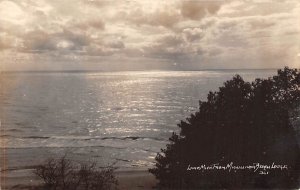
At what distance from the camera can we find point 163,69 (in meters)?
3.20

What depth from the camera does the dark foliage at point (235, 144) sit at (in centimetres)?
304

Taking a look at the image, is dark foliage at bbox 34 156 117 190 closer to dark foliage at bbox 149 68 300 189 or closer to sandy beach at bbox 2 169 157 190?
sandy beach at bbox 2 169 157 190

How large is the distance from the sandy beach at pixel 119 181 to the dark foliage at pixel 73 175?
5 cm

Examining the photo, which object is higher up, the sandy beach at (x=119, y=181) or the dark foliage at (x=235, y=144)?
the dark foliage at (x=235, y=144)

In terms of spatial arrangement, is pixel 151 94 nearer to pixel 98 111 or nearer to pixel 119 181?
pixel 98 111

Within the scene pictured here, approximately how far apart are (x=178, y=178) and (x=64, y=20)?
1.47 meters

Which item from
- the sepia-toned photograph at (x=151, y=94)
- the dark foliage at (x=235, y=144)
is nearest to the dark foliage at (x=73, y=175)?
the sepia-toned photograph at (x=151, y=94)

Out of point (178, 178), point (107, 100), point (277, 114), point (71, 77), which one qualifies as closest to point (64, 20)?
point (71, 77)

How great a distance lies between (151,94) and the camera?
321 centimetres

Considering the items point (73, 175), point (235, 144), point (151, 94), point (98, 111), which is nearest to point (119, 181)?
point (73, 175)

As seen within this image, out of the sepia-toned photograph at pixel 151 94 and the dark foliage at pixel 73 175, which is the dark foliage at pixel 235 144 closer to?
the sepia-toned photograph at pixel 151 94

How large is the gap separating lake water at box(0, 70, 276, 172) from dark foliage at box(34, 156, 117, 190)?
7cm

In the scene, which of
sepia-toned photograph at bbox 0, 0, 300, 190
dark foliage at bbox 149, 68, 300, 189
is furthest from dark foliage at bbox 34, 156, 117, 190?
dark foliage at bbox 149, 68, 300, 189

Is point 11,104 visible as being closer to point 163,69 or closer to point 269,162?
point 163,69
